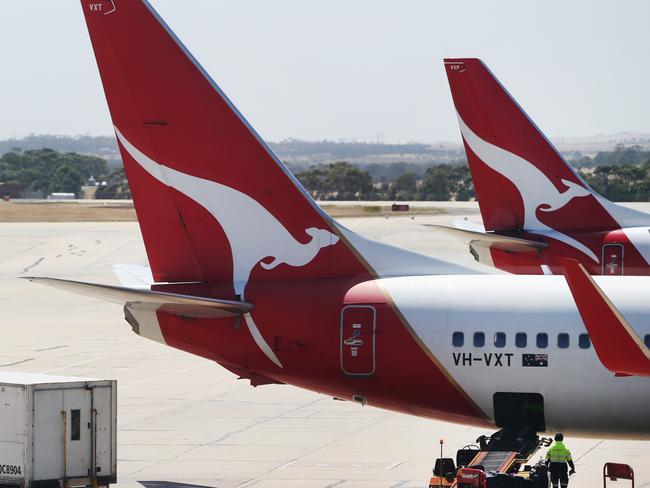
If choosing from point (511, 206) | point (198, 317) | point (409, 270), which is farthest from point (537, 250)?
point (198, 317)

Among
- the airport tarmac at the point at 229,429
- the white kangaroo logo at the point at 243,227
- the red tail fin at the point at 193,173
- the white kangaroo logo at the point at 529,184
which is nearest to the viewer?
the red tail fin at the point at 193,173

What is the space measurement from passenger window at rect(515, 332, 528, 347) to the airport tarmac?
151 inches

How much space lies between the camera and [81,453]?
2411cm


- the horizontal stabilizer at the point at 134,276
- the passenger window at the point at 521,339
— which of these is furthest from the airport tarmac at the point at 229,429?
the horizontal stabilizer at the point at 134,276

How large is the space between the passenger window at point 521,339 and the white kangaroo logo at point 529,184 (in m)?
15.0

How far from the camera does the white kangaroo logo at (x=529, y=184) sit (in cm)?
3947

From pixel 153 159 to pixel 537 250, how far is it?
15.9 m

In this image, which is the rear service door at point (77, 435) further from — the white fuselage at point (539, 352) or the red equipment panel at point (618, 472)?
the red equipment panel at point (618, 472)

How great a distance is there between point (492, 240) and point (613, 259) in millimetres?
4162

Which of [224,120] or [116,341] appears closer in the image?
[224,120]

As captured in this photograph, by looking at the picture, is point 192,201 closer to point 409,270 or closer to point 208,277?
point 208,277

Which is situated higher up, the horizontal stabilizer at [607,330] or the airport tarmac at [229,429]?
the horizontal stabilizer at [607,330]

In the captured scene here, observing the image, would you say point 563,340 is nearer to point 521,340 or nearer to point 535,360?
point 535,360

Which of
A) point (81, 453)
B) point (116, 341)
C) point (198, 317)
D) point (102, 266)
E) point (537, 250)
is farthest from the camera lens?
point (102, 266)
